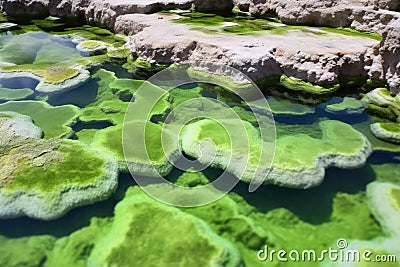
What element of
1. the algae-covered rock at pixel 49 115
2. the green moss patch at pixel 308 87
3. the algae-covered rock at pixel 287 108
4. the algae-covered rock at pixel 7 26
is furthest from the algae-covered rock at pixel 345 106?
the algae-covered rock at pixel 7 26

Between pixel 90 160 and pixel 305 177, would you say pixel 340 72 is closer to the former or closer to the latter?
pixel 305 177

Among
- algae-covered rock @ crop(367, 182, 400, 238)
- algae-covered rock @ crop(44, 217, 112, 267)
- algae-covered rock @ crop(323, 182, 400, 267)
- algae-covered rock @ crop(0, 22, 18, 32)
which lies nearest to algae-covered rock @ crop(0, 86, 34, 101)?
algae-covered rock @ crop(44, 217, 112, 267)

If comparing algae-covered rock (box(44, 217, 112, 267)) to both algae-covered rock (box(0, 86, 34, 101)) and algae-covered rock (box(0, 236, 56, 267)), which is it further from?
algae-covered rock (box(0, 86, 34, 101))

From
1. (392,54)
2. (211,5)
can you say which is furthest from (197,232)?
(211,5)

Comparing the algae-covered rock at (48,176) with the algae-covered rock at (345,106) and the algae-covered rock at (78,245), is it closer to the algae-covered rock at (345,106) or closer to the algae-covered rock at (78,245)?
the algae-covered rock at (78,245)

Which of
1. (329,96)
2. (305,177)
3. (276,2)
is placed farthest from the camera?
(276,2)

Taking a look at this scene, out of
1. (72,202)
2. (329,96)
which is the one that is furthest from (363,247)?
(329,96)

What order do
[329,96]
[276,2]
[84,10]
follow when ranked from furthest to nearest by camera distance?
[84,10], [276,2], [329,96]
